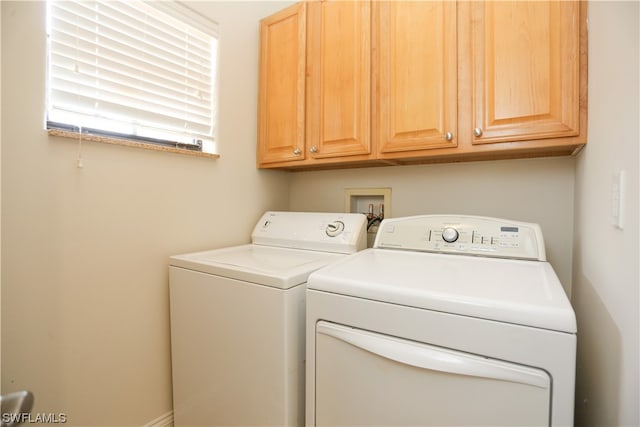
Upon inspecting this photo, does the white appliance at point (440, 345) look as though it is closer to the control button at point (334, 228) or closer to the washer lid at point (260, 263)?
the washer lid at point (260, 263)

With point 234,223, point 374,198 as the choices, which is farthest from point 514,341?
point 234,223

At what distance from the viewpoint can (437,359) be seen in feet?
2.49

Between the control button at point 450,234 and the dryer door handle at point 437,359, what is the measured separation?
2.09 ft

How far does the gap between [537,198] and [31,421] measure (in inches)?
87.5

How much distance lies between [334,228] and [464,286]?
80 centimetres

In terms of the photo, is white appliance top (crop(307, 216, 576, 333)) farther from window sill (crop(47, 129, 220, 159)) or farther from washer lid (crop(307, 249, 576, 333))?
window sill (crop(47, 129, 220, 159))

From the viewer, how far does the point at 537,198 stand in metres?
1.42

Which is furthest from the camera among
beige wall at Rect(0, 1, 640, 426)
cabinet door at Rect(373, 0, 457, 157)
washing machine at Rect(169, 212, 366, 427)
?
cabinet door at Rect(373, 0, 457, 157)

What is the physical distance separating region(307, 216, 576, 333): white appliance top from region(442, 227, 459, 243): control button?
2cm

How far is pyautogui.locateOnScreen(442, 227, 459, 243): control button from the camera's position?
4.29 feet

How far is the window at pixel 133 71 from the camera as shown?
115 centimetres

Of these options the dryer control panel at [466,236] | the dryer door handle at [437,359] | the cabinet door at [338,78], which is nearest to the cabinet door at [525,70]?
the dryer control panel at [466,236]

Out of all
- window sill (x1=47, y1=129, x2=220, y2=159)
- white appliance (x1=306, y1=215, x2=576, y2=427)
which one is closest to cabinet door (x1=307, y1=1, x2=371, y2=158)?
window sill (x1=47, y1=129, x2=220, y2=159)

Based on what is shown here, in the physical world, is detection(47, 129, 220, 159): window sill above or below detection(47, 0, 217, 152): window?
below
